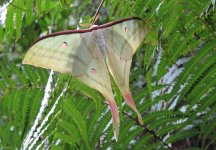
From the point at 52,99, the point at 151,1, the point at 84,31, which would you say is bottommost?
the point at 52,99

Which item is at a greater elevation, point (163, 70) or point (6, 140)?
point (163, 70)

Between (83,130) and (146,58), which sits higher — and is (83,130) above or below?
below

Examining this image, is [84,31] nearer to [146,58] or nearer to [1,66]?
[146,58]

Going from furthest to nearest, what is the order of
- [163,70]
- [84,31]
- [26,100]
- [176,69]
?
[176,69]
[26,100]
[163,70]
[84,31]

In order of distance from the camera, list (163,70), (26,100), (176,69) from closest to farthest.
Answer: (163,70) < (26,100) < (176,69)

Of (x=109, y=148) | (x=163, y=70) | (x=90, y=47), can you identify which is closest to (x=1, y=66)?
(x=109, y=148)

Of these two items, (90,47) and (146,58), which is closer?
(90,47)

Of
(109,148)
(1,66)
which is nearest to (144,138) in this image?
(109,148)

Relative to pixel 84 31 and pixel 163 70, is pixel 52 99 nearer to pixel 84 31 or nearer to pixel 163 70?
pixel 163 70

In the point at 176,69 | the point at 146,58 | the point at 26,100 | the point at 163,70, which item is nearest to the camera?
the point at 146,58
